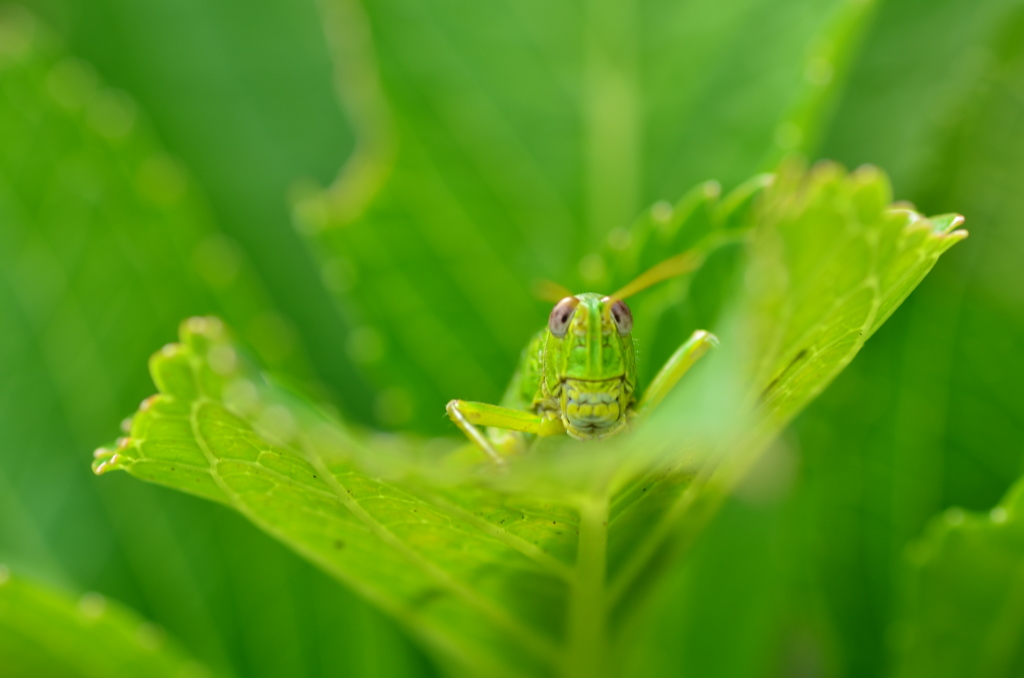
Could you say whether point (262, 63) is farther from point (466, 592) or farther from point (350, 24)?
point (466, 592)

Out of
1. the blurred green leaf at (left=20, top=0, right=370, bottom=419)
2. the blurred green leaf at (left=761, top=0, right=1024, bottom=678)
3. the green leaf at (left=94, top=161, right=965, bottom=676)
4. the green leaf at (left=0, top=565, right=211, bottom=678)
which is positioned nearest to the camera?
the green leaf at (left=94, top=161, right=965, bottom=676)

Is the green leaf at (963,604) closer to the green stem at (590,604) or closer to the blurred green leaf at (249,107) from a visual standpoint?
the green stem at (590,604)

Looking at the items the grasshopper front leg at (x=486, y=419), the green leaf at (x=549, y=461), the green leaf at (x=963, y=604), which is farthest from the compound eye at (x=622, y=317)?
the green leaf at (x=963, y=604)

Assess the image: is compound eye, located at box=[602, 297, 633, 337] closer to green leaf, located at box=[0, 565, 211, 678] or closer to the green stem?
the green stem

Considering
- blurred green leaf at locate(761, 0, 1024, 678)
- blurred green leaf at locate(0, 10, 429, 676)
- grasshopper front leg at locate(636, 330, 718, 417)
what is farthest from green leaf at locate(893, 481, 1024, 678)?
blurred green leaf at locate(0, 10, 429, 676)

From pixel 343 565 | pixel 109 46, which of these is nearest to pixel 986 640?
pixel 343 565
